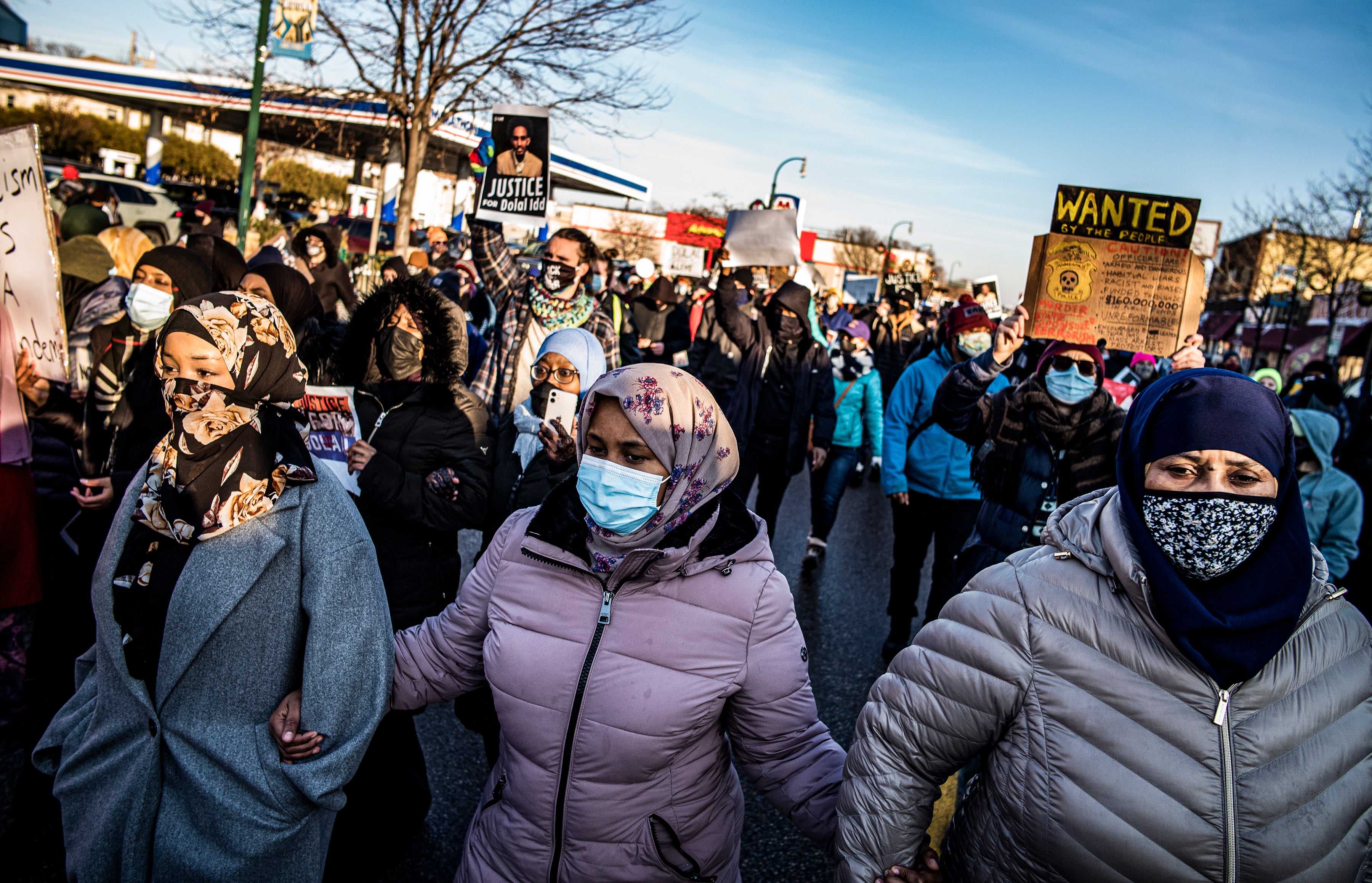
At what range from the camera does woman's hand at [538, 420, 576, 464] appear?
3.14 m

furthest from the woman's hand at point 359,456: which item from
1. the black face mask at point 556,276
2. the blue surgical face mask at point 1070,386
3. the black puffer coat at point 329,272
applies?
the black puffer coat at point 329,272

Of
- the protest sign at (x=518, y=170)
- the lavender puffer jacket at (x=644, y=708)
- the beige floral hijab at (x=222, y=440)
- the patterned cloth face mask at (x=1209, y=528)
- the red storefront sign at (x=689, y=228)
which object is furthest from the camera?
the red storefront sign at (x=689, y=228)

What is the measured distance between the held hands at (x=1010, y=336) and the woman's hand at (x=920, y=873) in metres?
2.32

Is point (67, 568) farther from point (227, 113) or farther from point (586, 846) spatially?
point (227, 113)

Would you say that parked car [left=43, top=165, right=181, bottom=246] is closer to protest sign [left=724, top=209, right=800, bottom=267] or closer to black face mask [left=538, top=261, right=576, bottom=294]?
protest sign [left=724, top=209, right=800, bottom=267]

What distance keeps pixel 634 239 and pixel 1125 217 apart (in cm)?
6239

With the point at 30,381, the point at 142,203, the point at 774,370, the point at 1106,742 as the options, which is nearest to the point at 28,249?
the point at 30,381

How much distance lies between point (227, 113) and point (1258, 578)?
45.1 metres

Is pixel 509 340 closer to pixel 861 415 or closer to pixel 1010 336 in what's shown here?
pixel 1010 336

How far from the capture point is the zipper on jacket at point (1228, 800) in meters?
1.59

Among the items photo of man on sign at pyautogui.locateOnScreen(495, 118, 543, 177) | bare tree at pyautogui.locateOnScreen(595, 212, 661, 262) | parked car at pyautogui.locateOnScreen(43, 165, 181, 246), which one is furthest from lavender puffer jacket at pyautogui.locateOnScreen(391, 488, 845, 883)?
bare tree at pyautogui.locateOnScreen(595, 212, 661, 262)

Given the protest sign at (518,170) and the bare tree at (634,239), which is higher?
the bare tree at (634,239)

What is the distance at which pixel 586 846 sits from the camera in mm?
1923

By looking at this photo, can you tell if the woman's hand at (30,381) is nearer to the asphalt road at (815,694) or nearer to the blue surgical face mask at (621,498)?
the asphalt road at (815,694)
